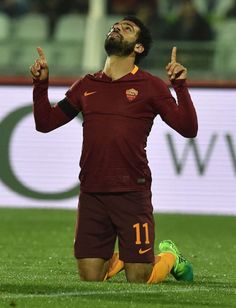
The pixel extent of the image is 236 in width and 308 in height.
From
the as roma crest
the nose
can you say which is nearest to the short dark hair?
the nose

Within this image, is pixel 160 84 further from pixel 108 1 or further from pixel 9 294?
pixel 108 1

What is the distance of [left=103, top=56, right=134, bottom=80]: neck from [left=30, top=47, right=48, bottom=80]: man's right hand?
0.50 meters

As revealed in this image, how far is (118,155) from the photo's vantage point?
953cm

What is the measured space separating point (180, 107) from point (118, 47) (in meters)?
0.65

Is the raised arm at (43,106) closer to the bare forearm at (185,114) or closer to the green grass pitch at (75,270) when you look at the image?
the bare forearm at (185,114)

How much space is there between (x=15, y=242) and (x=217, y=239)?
2.20 m

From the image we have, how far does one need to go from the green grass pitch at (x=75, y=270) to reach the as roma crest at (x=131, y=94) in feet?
4.35

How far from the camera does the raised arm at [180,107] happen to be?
9.12 meters

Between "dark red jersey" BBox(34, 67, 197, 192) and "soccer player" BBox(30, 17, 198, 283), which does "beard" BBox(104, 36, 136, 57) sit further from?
"dark red jersey" BBox(34, 67, 197, 192)

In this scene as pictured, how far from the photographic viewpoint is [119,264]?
9.80m

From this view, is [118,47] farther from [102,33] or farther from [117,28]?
[102,33]

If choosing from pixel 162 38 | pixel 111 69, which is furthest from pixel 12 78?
pixel 111 69

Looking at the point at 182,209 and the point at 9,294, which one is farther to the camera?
the point at 182,209

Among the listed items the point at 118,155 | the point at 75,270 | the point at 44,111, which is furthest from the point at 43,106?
the point at 75,270
